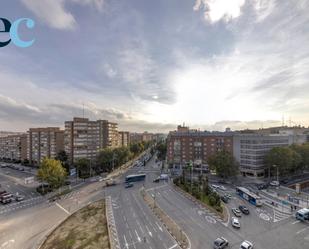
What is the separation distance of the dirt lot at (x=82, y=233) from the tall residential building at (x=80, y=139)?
62.9m

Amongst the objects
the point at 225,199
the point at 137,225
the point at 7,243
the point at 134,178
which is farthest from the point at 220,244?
the point at 134,178

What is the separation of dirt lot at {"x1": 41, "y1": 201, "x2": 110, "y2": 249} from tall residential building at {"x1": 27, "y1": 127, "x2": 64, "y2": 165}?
267 feet

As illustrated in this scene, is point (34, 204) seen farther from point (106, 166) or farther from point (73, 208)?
point (106, 166)

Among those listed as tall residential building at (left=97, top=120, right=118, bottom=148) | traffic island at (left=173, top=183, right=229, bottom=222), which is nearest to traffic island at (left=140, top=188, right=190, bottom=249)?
traffic island at (left=173, top=183, right=229, bottom=222)

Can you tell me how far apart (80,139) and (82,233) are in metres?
76.8

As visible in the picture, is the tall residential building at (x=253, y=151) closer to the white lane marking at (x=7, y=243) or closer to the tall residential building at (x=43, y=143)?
the white lane marking at (x=7, y=243)

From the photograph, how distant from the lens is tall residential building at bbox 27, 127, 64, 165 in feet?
409

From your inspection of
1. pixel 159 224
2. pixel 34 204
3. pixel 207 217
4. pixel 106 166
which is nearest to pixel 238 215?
pixel 207 217

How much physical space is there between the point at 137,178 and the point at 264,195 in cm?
4792

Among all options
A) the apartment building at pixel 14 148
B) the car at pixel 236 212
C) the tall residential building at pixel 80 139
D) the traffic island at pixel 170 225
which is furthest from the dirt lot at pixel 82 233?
the apartment building at pixel 14 148

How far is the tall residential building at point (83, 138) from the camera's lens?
112m

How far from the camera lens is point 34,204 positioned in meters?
62.7

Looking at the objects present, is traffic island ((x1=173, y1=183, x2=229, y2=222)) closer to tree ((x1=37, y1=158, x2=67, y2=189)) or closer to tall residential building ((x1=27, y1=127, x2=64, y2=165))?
tree ((x1=37, y1=158, x2=67, y2=189))

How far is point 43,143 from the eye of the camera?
130 m
